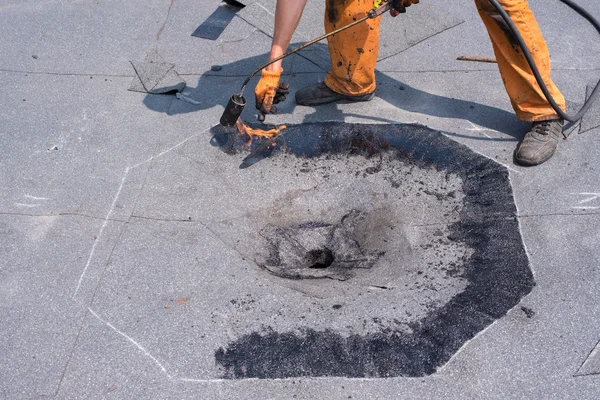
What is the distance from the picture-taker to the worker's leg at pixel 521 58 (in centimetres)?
293

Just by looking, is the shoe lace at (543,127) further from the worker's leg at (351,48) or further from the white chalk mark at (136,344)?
the white chalk mark at (136,344)

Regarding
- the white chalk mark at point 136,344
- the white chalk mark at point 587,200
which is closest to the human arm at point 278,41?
the white chalk mark at point 136,344

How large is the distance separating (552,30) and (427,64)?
966 mm

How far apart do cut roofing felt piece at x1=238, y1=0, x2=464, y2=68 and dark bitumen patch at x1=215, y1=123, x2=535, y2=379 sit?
118 cm

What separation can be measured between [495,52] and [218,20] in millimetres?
2025

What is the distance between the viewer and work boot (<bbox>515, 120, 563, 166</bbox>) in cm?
305

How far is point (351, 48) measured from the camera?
11.0ft

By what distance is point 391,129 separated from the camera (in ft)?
11.1

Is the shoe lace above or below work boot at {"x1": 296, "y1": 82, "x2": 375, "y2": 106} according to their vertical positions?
above

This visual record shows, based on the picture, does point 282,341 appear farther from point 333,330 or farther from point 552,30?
point 552,30

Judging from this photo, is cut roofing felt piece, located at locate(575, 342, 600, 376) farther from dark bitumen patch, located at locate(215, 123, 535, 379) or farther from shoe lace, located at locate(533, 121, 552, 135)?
shoe lace, located at locate(533, 121, 552, 135)

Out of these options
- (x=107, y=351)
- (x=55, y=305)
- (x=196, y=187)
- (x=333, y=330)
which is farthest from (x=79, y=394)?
(x=196, y=187)

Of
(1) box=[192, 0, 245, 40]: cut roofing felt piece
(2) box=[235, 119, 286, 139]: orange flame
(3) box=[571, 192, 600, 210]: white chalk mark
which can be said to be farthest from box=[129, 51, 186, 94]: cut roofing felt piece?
(3) box=[571, 192, 600, 210]: white chalk mark

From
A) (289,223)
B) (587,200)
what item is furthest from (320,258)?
(587,200)
